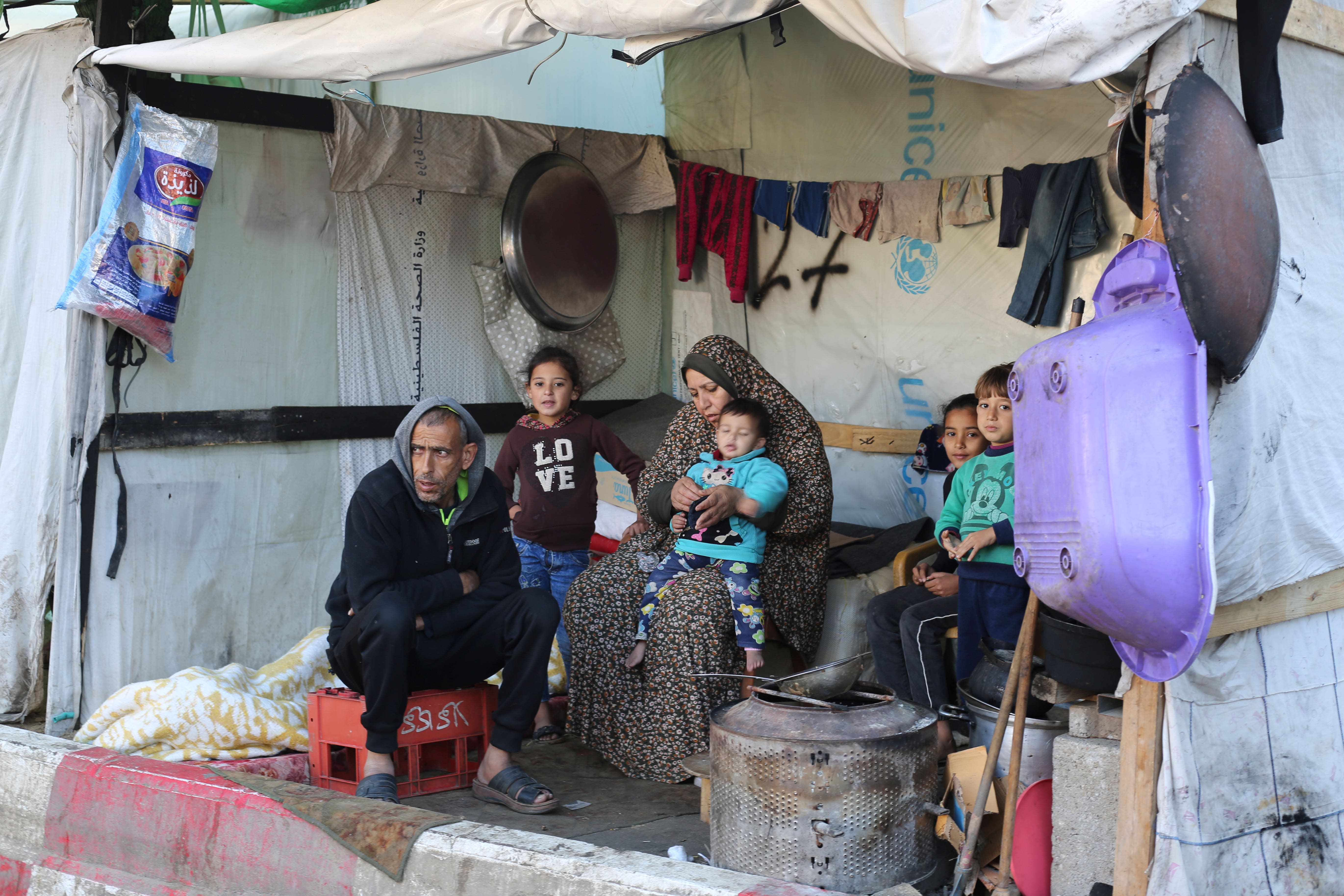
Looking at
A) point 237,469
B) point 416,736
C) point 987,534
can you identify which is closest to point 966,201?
point 987,534

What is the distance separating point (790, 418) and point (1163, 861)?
2.48 metres

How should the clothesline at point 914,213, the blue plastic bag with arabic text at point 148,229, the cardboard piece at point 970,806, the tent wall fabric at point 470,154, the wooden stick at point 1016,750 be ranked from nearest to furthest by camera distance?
1. the wooden stick at point 1016,750
2. the cardboard piece at point 970,806
3. the blue plastic bag with arabic text at point 148,229
4. the clothesline at point 914,213
5. the tent wall fabric at point 470,154

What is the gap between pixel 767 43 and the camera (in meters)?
6.36

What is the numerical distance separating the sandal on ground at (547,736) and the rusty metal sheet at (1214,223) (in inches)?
127

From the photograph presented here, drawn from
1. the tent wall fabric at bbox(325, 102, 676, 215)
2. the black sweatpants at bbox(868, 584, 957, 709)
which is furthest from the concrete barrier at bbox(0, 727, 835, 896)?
the tent wall fabric at bbox(325, 102, 676, 215)

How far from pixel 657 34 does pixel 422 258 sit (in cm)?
293

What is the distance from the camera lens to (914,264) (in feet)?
19.1

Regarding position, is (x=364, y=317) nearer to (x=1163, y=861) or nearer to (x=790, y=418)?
(x=790, y=418)

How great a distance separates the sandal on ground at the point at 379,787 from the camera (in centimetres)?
410

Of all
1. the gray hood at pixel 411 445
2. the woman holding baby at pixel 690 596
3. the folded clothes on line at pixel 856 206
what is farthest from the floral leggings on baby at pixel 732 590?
the folded clothes on line at pixel 856 206

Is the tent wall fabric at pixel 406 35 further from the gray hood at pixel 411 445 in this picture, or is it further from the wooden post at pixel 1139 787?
the wooden post at pixel 1139 787

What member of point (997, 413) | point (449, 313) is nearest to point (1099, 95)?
point (997, 413)

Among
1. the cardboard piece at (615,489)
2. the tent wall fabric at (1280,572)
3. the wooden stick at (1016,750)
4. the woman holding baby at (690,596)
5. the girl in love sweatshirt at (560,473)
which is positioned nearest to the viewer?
the tent wall fabric at (1280,572)

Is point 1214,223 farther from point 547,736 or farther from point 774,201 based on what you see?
point 774,201
